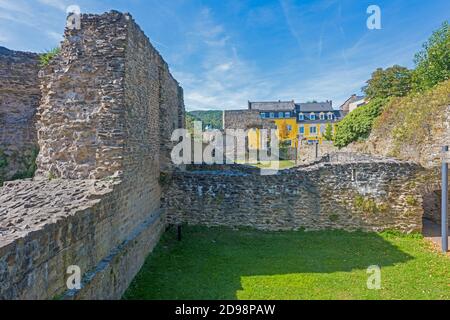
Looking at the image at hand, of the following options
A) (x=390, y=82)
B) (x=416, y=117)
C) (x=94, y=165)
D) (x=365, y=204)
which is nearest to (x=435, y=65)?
(x=390, y=82)

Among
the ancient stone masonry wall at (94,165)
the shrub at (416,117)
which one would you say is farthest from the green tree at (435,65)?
the ancient stone masonry wall at (94,165)

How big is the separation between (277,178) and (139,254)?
5.37 metres

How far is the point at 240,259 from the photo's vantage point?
26.5ft

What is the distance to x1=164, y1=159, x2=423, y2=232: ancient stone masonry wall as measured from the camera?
10.3 metres

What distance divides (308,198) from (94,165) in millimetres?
7079

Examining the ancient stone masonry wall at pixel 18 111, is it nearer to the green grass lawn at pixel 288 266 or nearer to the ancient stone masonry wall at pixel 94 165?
the ancient stone masonry wall at pixel 94 165

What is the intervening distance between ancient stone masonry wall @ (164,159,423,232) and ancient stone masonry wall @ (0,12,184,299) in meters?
2.31

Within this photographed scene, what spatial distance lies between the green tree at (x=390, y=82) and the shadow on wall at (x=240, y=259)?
2750cm

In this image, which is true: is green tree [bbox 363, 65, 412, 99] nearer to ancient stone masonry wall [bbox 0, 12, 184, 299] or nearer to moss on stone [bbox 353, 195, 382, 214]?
moss on stone [bbox 353, 195, 382, 214]

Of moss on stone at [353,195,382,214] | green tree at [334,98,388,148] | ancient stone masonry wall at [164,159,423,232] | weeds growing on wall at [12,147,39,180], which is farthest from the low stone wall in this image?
green tree at [334,98,388,148]

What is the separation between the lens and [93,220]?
4.96 metres

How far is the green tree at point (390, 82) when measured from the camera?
107ft

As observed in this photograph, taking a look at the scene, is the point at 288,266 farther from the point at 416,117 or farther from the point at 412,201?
the point at 416,117
